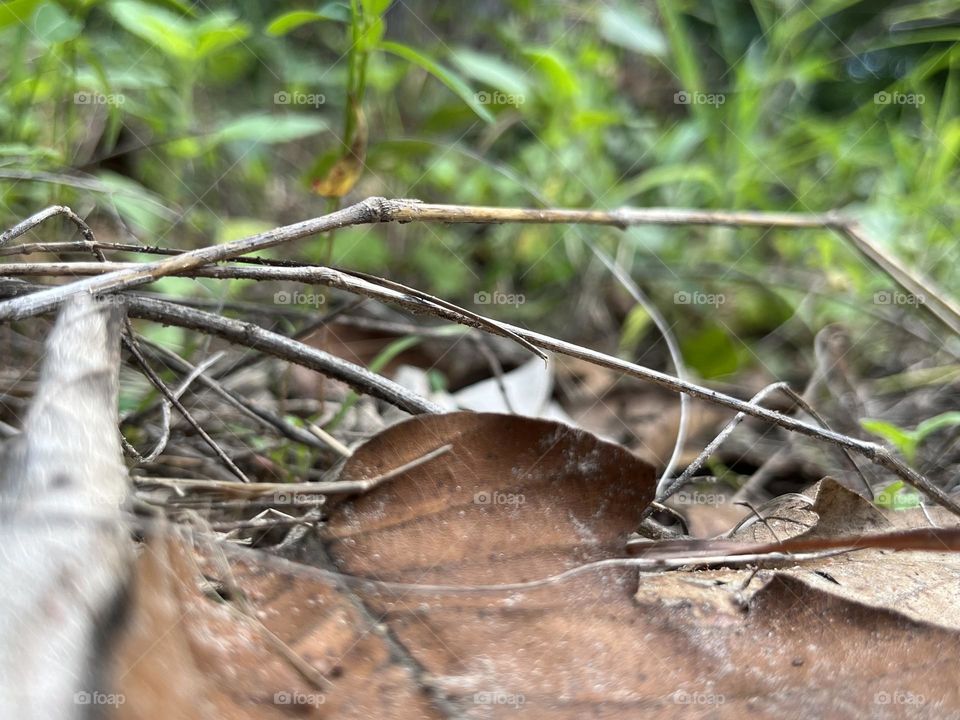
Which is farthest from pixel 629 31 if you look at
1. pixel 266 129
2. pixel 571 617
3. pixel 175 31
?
pixel 571 617

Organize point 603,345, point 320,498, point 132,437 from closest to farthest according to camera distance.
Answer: point 320,498 → point 132,437 → point 603,345

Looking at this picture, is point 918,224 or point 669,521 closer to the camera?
point 669,521

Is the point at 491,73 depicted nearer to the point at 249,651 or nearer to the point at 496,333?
the point at 496,333

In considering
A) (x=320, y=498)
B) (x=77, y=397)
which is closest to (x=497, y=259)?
(x=320, y=498)

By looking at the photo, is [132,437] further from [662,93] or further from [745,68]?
[662,93]

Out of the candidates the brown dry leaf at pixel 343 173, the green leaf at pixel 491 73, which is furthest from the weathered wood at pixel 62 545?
the green leaf at pixel 491 73

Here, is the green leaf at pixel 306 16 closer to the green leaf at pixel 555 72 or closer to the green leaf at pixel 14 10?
the green leaf at pixel 14 10

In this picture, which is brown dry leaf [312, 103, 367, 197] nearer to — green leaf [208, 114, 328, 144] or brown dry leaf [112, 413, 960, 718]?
green leaf [208, 114, 328, 144]
